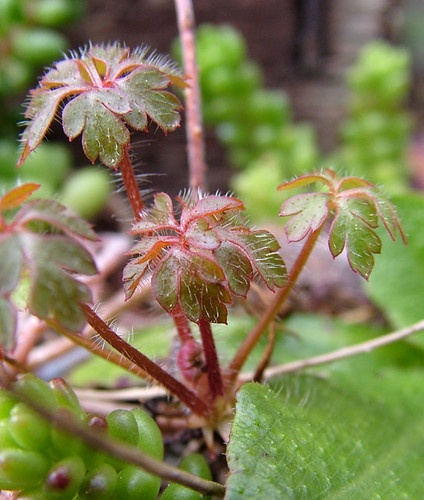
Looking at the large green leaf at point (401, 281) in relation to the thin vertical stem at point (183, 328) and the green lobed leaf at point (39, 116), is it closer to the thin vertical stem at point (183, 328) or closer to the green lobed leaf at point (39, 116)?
the thin vertical stem at point (183, 328)

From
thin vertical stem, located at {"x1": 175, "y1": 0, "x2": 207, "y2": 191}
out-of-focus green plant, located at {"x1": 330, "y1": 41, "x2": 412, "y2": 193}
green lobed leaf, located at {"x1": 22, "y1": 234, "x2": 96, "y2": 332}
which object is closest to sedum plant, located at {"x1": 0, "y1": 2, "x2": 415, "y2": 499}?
green lobed leaf, located at {"x1": 22, "y1": 234, "x2": 96, "y2": 332}

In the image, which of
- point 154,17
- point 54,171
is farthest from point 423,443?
point 154,17

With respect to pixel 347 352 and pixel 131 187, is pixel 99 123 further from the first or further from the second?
pixel 347 352

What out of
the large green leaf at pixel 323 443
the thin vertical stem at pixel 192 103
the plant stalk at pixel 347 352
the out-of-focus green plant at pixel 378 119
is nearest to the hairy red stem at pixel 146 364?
the large green leaf at pixel 323 443

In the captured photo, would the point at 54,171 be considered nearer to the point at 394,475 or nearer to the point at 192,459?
the point at 192,459

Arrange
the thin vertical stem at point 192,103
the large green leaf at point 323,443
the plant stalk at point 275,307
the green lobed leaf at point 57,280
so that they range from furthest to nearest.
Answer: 1. the thin vertical stem at point 192,103
2. the plant stalk at point 275,307
3. the large green leaf at point 323,443
4. the green lobed leaf at point 57,280

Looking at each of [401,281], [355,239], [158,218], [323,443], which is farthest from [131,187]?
[401,281]
